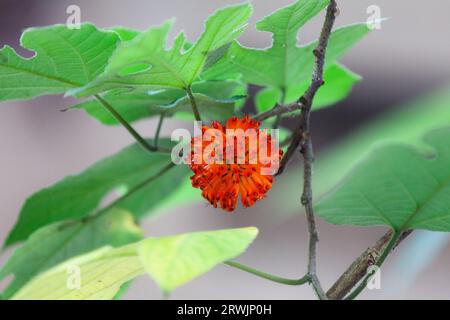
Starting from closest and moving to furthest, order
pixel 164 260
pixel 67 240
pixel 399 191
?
pixel 164 260 → pixel 399 191 → pixel 67 240

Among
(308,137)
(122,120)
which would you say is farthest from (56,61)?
(308,137)

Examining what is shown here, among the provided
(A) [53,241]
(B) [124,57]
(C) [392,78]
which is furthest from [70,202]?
(C) [392,78]

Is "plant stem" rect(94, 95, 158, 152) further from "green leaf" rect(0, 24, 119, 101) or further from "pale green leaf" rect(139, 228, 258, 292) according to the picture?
"pale green leaf" rect(139, 228, 258, 292)

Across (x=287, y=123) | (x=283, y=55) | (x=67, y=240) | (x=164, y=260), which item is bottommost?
(x=164, y=260)

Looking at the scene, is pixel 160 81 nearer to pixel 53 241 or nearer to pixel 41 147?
pixel 53 241

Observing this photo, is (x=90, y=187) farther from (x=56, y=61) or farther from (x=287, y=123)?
(x=287, y=123)

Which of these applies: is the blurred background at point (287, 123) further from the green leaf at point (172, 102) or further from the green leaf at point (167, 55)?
the green leaf at point (167, 55)

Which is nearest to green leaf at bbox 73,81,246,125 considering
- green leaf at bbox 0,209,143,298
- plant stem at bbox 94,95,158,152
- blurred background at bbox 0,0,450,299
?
plant stem at bbox 94,95,158,152

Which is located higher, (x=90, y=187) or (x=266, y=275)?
(x=90, y=187)
